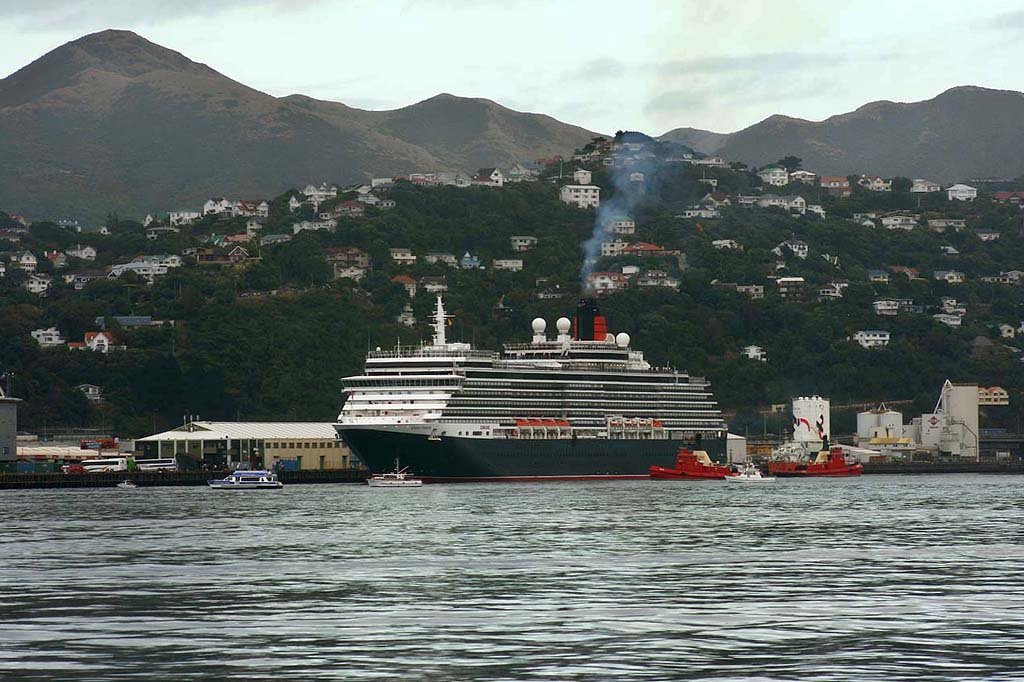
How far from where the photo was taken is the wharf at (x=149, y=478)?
121 metres

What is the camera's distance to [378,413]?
415 ft

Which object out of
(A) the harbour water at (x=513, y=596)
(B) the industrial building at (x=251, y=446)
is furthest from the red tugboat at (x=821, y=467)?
(A) the harbour water at (x=513, y=596)

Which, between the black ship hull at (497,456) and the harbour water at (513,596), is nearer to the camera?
the harbour water at (513,596)

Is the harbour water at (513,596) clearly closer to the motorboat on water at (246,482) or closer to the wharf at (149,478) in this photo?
the motorboat on water at (246,482)

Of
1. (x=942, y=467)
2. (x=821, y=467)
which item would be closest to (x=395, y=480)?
(x=821, y=467)

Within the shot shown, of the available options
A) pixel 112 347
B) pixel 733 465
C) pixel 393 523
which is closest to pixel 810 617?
pixel 393 523

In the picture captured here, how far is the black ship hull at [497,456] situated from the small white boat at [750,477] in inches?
270

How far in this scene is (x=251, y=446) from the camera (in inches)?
5758

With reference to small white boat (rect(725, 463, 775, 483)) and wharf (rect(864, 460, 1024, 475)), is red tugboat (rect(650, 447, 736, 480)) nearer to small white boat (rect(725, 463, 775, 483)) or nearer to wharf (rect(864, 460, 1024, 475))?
small white boat (rect(725, 463, 775, 483))

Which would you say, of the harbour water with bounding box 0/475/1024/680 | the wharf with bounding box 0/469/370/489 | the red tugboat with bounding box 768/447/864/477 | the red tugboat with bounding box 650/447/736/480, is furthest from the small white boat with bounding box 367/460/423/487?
the red tugboat with bounding box 768/447/864/477

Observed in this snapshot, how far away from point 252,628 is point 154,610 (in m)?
4.10

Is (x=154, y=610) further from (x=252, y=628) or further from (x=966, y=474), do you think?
(x=966, y=474)

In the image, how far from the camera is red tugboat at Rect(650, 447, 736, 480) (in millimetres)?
140500

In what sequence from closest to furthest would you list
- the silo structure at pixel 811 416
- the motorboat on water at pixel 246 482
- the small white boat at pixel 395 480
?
the motorboat on water at pixel 246 482 < the small white boat at pixel 395 480 < the silo structure at pixel 811 416
